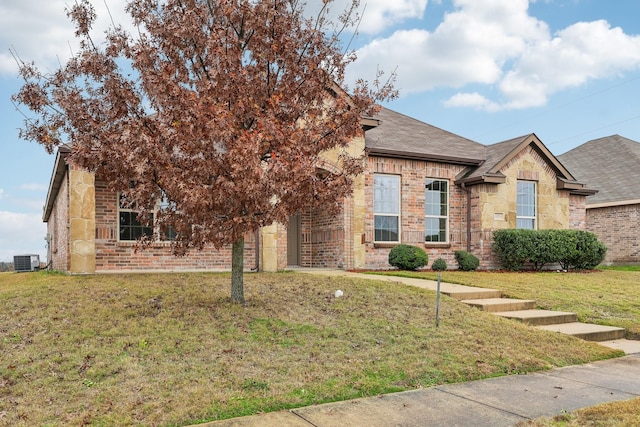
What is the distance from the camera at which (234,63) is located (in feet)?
25.6

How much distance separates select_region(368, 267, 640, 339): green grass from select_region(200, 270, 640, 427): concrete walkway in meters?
3.88

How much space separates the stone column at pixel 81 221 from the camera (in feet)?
42.6

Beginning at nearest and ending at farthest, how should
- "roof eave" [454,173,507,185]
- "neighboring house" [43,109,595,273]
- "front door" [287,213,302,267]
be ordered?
"neighboring house" [43,109,595,273] < "roof eave" [454,173,507,185] < "front door" [287,213,302,267]

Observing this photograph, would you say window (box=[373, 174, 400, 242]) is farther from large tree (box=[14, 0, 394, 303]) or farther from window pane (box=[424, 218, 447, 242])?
large tree (box=[14, 0, 394, 303])

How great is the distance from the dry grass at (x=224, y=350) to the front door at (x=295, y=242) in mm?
→ 7929

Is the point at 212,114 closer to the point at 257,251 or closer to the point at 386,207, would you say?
the point at 257,251

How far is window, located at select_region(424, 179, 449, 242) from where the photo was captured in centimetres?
1805

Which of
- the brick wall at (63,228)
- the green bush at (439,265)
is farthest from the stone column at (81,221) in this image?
the green bush at (439,265)

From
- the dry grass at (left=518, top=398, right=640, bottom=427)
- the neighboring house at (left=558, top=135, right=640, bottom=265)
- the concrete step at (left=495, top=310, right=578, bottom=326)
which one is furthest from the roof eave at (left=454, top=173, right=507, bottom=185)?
the dry grass at (left=518, top=398, right=640, bottom=427)

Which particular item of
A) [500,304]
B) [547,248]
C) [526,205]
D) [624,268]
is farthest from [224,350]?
[624,268]

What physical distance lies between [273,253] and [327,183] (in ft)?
23.2

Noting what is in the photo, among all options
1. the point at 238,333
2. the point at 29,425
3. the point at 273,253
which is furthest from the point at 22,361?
the point at 273,253

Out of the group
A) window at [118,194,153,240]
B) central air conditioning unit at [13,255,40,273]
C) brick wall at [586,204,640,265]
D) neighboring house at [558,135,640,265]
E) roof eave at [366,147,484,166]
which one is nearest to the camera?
window at [118,194,153,240]

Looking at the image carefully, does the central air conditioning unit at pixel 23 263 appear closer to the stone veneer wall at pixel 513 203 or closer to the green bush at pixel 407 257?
the green bush at pixel 407 257
